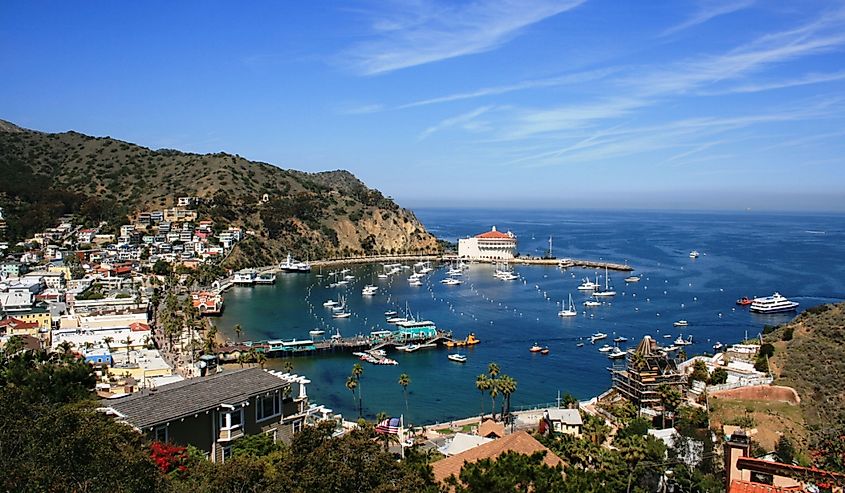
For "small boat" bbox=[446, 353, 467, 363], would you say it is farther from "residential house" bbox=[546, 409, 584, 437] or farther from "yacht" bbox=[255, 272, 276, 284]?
"yacht" bbox=[255, 272, 276, 284]

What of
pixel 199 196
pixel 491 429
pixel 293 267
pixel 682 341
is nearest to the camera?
pixel 491 429

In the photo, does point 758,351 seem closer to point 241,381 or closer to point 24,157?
point 241,381

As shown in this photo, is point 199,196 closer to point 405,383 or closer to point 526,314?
point 526,314

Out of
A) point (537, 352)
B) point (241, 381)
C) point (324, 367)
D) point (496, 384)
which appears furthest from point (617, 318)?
point (241, 381)

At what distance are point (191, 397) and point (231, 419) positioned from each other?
109 cm

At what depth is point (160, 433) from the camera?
15672mm

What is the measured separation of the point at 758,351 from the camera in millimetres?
37031

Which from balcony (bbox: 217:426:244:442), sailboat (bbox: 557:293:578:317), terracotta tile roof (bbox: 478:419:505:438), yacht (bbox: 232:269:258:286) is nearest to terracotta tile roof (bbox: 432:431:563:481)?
balcony (bbox: 217:426:244:442)

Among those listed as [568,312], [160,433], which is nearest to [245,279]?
[568,312]

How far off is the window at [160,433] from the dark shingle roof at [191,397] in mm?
151

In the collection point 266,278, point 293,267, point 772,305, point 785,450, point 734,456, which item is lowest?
point 772,305

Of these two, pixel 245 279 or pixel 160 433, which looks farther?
pixel 245 279

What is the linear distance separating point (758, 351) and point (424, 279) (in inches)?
2096

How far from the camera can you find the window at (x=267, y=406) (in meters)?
17.9
